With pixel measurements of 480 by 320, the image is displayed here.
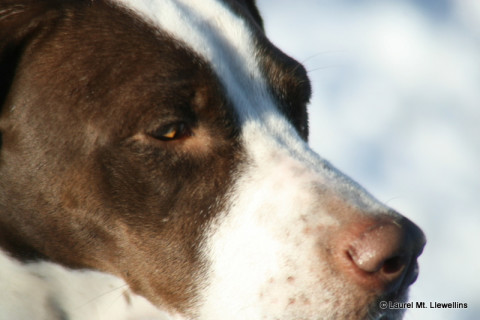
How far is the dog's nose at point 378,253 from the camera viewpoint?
8.21 ft

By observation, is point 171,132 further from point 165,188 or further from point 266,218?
point 266,218

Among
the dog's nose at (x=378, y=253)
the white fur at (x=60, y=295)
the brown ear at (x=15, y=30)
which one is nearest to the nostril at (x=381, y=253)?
the dog's nose at (x=378, y=253)

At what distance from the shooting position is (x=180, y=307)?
2945 mm

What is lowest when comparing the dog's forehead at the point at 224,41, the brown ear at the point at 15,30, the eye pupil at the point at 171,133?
the brown ear at the point at 15,30

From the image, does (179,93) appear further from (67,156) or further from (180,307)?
(180,307)

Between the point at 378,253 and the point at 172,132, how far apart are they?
0.94 m

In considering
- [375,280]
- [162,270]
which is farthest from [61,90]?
[375,280]

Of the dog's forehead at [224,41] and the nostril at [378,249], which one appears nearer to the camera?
the nostril at [378,249]

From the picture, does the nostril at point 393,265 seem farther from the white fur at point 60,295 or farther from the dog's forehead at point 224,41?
the white fur at point 60,295

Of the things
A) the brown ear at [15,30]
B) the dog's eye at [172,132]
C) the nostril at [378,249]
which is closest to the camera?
the nostril at [378,249]

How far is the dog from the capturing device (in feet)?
8.69

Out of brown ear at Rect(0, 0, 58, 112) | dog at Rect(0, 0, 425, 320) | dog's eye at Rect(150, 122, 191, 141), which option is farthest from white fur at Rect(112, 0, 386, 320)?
brown ear at Rect(0, 0, 58, 112)

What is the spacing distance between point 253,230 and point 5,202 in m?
1.12

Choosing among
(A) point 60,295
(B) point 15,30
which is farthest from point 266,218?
(B) point 15,30
